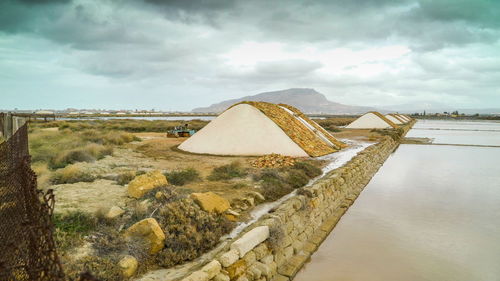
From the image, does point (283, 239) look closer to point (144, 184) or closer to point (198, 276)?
point (198, 276)

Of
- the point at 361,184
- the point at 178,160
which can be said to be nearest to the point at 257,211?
the point at 361,184

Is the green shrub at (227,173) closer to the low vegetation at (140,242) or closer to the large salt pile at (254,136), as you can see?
the low vegetation at (140,242)

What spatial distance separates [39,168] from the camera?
1124 cm

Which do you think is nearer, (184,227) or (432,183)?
(184,227)

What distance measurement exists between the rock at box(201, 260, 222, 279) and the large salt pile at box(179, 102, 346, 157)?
510 inches

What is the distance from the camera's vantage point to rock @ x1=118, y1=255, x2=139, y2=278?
4672 millimetres

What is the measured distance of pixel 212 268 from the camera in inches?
176

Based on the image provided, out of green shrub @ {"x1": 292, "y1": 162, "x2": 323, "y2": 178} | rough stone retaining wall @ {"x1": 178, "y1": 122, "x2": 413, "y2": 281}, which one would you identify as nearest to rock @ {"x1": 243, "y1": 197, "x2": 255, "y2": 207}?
rough stone retaining wall @ {"x1": 178, "y1": 122, "x2": 413, "y2": 281}

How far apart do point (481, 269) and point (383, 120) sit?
180 ft

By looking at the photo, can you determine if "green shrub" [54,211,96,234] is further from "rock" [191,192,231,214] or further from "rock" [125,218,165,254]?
"rock" [191,192,231,214]

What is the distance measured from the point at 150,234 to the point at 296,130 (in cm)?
1523

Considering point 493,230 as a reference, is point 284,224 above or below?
above

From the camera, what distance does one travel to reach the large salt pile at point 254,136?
17688mm

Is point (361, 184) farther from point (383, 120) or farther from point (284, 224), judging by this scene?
point (383, 120)
